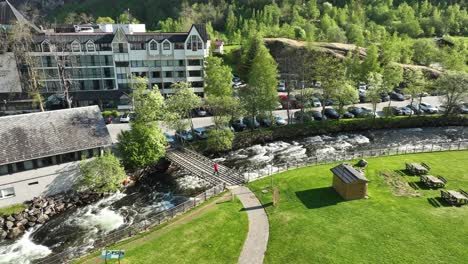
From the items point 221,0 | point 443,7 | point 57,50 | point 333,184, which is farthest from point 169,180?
point 443,7

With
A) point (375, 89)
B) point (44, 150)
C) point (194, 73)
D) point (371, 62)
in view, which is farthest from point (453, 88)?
point (44, 150)

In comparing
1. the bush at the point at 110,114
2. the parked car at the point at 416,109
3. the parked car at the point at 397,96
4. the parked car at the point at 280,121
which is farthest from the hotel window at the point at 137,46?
the parked car at the point at 416,109

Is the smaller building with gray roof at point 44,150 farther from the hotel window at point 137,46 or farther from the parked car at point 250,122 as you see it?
the hotel window at point 137,46

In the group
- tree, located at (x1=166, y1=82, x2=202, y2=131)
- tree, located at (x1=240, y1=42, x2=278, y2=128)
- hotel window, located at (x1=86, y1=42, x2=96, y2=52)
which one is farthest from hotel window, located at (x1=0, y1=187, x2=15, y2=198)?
A: hotel window, located at (x1=86, y1=42, x2=96, y2=52)

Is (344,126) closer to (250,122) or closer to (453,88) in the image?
(250,122)

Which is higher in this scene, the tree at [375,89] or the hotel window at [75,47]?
the hotel window at [75,47]

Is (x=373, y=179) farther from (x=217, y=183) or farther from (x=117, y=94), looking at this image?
(x=117, y=94)

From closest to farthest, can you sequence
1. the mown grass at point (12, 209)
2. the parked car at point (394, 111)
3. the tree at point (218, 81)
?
the mown grass at point (12, 209) < the tree at point (218, 81) < the parked car at point (394, 111)
